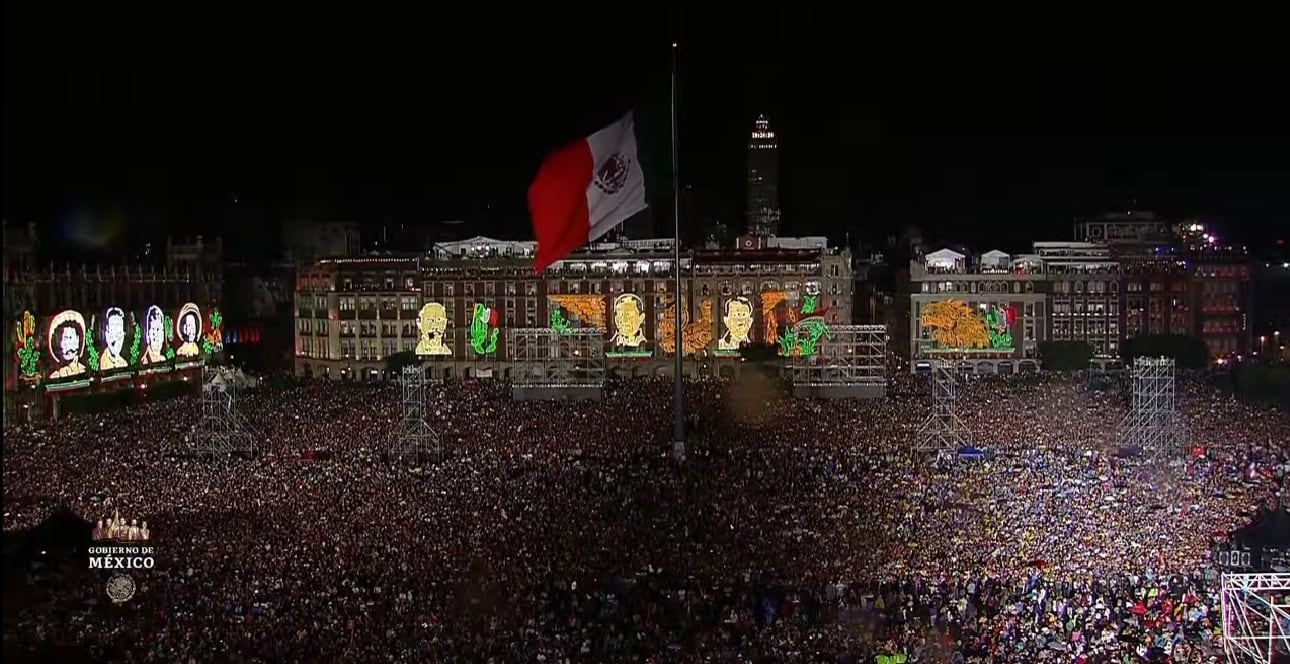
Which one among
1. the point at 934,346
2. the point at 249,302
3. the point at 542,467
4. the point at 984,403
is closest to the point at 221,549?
the point at 542,467

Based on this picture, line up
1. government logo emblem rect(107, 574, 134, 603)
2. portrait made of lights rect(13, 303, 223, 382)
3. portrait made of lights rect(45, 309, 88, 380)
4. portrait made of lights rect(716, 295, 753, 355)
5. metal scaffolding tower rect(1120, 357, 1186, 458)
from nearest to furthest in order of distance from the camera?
1. government logo emblem rect(107, 574, 134, 603)
2. metal scaffolding tower rect(1120, 357, 1186, 458)
3. portrait made of lights rect(13, 303, 223, 382)
4. portrait made of lights rect(45, 309, 88, 380)
5. portrait made of lights rect(716, 295, 753, 355)

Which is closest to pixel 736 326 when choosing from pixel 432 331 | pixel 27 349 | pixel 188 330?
pixel 432 331

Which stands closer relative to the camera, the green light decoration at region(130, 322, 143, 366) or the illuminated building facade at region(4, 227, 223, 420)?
the illuminated building facade at region(4, 227, 223, 420)

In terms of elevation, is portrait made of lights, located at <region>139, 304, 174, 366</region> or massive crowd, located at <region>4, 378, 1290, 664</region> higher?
portrait made of lights, located at <region>139, 304, 174, 366</region>

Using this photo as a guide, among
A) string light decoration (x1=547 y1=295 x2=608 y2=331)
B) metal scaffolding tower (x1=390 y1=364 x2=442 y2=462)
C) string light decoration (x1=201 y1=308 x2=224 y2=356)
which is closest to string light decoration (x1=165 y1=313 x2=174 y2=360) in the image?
string light decoration (x1=201 y1=308 x2=224 y2=356)

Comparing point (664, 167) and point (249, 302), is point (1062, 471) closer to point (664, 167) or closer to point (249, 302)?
point (664, 167)

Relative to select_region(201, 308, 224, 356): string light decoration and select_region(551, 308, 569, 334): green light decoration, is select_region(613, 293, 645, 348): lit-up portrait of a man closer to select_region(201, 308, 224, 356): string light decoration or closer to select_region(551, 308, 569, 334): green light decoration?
select_region(551, 308, 569, 334): green light decoration

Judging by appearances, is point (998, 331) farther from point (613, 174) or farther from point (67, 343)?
point (613, 174)
